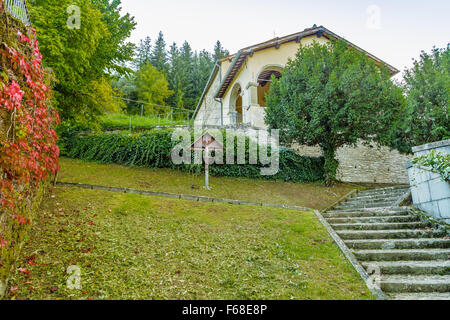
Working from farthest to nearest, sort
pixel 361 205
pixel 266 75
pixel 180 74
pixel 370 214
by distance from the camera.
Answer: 1. pixel 180 74
2. pixel 266 75
3. pixel 361 205
4. pixel 370 214

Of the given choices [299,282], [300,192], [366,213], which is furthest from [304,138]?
[299,282]

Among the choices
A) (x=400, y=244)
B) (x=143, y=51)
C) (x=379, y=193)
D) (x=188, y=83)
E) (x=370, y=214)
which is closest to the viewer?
(x=400, y=244)

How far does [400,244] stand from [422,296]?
168 cm

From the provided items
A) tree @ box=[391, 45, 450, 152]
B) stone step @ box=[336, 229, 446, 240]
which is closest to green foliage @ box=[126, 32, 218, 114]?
tree @ box=[391, 45, 450, 152]

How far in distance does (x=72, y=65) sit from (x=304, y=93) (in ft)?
26.9

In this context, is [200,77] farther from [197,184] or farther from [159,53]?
[197,184]

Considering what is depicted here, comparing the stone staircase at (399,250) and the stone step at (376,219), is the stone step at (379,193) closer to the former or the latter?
the stone staircase at (399,250)

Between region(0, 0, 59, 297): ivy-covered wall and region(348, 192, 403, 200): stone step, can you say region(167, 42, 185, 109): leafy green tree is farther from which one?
region(0, 0, 59, 297): ivy-covered wall

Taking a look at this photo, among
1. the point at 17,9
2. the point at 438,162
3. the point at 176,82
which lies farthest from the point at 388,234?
the point at 176,82

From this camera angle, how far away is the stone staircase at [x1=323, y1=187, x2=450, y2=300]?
12.2 feet

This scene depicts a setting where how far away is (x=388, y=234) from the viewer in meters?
5.45

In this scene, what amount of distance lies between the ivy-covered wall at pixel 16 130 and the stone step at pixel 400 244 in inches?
216

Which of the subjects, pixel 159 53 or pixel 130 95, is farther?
pixel 159 53
